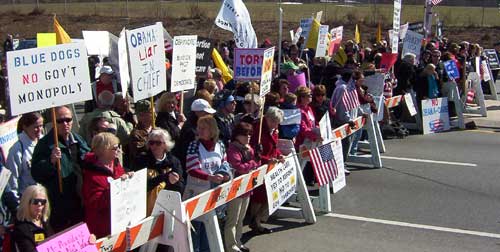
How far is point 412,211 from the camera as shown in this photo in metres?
9.96

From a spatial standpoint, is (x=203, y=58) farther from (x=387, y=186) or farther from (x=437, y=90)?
(x=437, y=90)

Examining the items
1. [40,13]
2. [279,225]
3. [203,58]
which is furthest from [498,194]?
[40,13]

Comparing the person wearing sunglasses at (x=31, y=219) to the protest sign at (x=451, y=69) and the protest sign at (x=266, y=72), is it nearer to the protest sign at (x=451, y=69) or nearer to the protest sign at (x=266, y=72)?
the protest sign at (x=266, y=72)

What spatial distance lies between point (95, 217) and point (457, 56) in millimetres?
14667

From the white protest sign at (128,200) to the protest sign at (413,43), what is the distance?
1283 cm

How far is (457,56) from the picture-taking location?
18766 mm

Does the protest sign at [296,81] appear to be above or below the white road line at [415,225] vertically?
above

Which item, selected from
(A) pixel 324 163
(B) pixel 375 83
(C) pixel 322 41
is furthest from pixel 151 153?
(C) pixel 322 41

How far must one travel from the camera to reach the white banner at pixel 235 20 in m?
12.2

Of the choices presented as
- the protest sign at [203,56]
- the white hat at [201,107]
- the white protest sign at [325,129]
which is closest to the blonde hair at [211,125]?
the white hat at [201,107]

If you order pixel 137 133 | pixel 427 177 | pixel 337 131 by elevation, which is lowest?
pixel 427 177

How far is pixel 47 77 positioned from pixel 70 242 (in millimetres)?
1640

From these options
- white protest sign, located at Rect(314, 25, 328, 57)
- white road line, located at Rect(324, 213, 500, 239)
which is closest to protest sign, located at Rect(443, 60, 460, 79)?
white protest sign, located at Rect(314, 25, 328, 57)

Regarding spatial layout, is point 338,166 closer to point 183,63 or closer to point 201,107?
point 183,63
